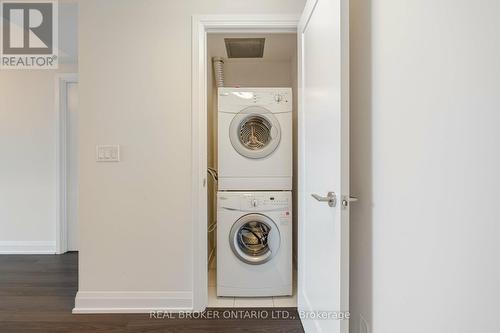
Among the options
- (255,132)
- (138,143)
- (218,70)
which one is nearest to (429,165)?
(255,132)

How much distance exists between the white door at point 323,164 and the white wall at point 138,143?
2.59 ft

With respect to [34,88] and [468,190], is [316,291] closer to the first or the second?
[468,190]

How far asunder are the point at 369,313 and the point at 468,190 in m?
0.77

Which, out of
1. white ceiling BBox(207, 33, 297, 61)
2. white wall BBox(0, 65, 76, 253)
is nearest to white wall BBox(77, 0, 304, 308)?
white ceiling BBox(207, 33, 297, 61)

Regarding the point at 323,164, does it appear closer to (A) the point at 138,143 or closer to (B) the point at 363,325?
(B) the point at 363,325

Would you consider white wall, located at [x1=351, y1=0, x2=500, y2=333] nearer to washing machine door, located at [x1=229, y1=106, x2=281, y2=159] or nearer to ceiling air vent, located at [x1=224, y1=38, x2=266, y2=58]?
washing machine door, located at [x1=229, y1=106, x2=281, y2=159]

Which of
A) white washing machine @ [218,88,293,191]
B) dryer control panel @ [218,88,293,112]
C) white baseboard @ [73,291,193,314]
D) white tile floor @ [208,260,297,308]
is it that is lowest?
white tile floor @ [208,260,297,308]

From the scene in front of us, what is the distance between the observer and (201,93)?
2.20m

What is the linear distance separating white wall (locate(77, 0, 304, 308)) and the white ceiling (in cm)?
78

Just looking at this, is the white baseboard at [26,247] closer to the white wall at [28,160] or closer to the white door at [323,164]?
the white wall at [28,160]

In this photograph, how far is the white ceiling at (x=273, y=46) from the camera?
2.97 meters

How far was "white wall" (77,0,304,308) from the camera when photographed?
86.5 inches

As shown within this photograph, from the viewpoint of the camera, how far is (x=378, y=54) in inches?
46.5

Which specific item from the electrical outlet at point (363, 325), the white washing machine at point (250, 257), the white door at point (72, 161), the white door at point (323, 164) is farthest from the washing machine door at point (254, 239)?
the white door at point (72, 161)
